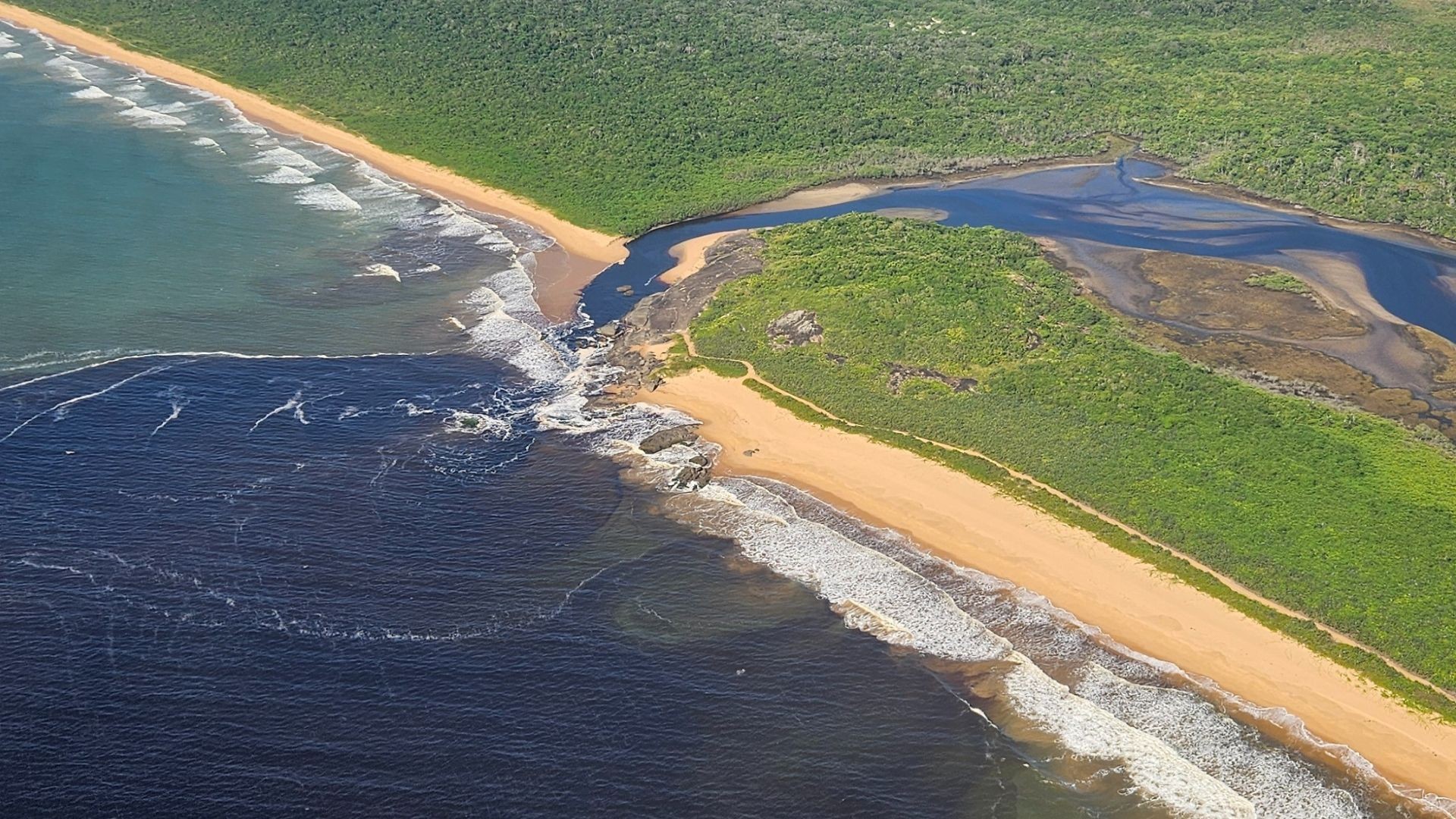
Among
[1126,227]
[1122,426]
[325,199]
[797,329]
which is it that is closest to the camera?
[1122,426]

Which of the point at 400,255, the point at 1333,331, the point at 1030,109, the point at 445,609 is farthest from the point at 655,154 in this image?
the point at 445,609

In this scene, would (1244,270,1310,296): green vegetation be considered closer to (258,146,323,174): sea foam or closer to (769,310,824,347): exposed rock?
(769,310,824,347): exposed rock

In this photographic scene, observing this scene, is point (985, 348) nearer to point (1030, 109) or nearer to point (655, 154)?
point (655, 154)

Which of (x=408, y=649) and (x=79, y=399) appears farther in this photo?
(x=79, y=399)

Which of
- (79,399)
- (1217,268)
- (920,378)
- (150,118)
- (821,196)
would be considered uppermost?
(1217,268)

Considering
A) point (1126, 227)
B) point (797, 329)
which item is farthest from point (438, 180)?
point (1126, 227)

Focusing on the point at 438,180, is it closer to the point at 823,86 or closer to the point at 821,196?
the point at 821,196
